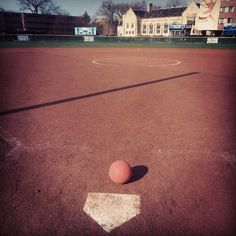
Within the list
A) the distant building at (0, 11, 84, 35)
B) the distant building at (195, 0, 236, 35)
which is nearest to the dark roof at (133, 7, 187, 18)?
the distant building at (195, 0, 236, 35)

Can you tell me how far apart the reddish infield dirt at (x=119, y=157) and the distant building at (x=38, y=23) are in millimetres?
68259

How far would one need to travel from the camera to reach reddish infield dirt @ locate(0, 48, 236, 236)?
9.27 ft

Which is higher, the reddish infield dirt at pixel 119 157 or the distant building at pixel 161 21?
the distant building at pixel 161 21

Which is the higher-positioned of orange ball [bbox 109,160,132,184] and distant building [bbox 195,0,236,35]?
distant building [bbox 195,0,236,35]

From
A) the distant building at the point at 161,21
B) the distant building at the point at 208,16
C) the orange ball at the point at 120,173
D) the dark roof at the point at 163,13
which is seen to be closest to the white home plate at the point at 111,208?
the orange ball at the point at 120,173

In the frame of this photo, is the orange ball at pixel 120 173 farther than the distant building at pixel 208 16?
No

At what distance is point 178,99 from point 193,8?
205ft

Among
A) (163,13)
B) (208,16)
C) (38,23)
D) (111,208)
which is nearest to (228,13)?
(208,16)

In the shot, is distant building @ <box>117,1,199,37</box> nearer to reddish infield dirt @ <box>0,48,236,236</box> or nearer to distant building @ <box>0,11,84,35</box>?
distant building @ <box>0,11,84,35</box>

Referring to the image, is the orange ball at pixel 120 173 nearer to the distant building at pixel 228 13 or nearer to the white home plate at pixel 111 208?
the white home plate at pixel 111 208

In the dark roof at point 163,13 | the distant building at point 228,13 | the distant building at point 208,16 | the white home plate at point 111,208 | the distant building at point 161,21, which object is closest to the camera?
the white home plate at point 111,208

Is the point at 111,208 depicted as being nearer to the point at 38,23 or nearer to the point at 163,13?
the point at 163,13

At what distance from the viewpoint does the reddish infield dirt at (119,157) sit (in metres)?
2.82

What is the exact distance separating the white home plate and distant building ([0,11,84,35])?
7199 cm
